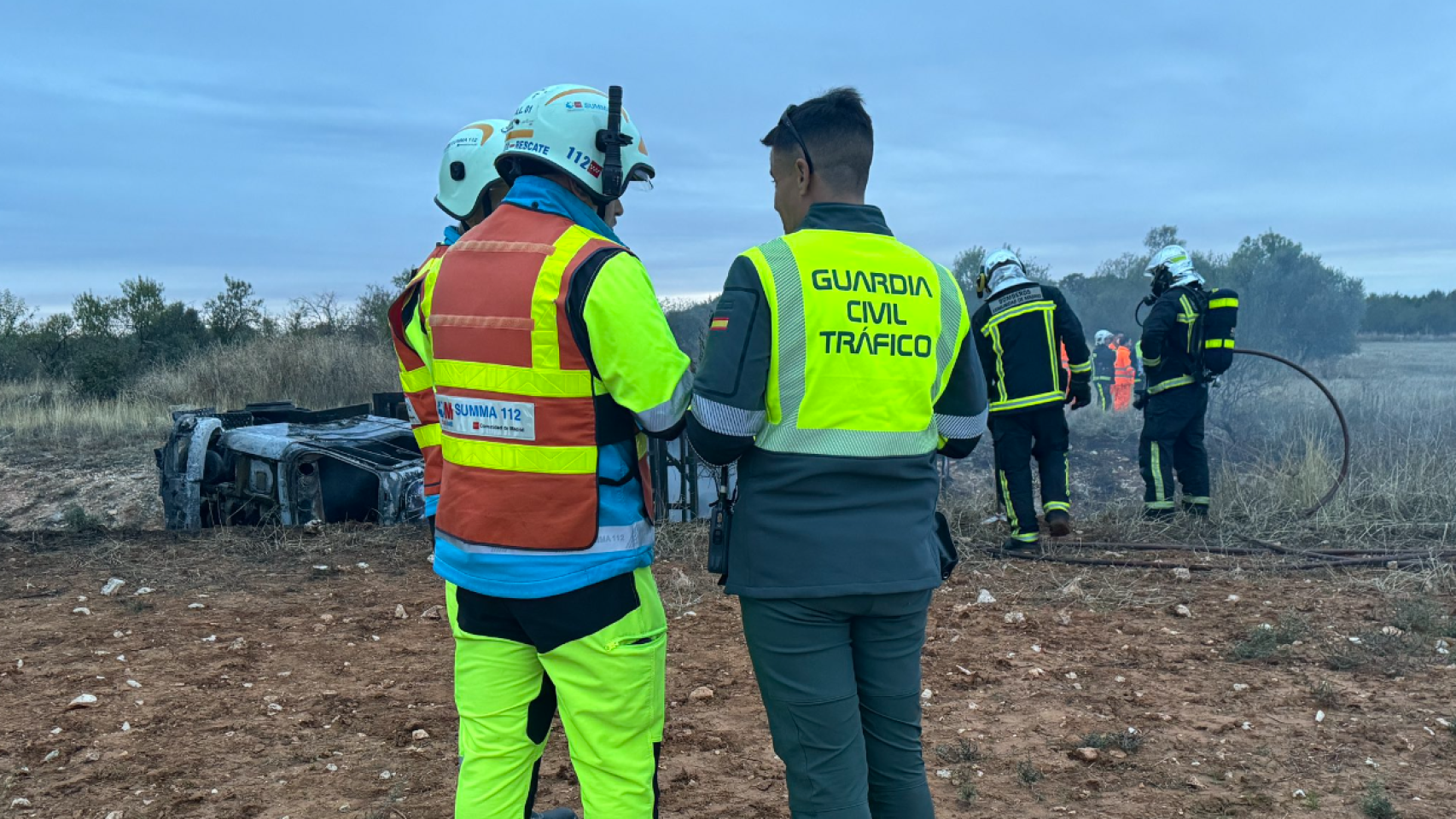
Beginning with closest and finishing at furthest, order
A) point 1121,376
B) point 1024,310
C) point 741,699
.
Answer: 1. point 741,699
2. point 1024,310
3. point 1121,376

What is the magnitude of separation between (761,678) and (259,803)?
2194 mm

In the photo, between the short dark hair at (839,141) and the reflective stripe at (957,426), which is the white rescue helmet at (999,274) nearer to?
the reflective stripe at (957,426)

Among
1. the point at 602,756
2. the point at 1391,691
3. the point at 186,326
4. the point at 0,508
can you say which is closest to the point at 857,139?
the point at 602,756

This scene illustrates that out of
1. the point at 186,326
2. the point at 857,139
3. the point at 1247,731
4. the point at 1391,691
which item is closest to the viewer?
the point at 857,139

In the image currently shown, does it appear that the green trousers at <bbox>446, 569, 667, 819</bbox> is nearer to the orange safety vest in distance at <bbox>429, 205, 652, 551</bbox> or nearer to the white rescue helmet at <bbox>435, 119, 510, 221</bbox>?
the orange safety vest in distance at <bbox>429, 205, 652, 551</bbox>

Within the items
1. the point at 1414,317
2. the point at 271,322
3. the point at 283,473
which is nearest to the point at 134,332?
the point at 271,322

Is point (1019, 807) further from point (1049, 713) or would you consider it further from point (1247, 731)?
point (1247, 731)

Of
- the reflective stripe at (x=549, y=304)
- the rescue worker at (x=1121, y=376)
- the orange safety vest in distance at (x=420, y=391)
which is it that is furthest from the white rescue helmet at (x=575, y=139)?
the rescue worker at (x=1121, y=376)

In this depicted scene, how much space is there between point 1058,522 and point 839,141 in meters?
5.75

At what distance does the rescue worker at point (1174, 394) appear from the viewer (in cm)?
791

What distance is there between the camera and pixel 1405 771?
3.58 metres

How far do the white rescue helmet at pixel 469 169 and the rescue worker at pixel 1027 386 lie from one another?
4627mm

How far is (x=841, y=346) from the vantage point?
7.30 ft

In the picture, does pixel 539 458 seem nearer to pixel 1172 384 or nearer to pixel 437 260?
pixel 437 260
